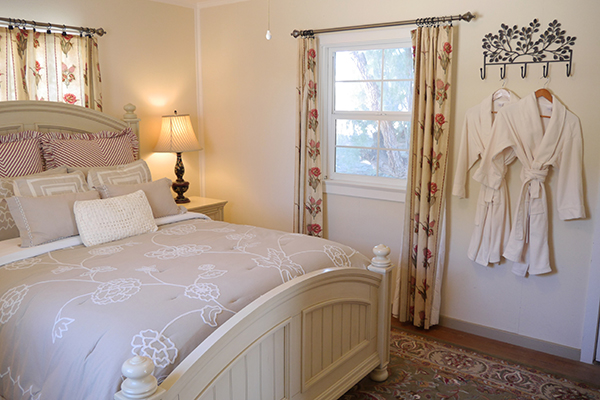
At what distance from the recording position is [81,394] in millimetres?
1672

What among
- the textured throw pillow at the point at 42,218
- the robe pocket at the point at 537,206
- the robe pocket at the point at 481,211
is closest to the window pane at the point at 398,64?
the robe pocket at the point at 481,211

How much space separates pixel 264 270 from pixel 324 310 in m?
0.33

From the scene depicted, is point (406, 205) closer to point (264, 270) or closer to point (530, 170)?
point (530, 170)

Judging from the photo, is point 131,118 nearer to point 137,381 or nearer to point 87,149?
point 87,149

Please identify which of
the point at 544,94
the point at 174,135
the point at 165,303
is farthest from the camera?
the point at 174,135

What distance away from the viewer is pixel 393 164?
3666 mm

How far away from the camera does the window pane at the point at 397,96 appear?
3529 millimetres

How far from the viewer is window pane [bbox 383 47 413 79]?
349 centimetres

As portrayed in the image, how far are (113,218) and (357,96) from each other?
1984mm

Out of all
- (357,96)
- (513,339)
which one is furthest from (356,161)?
(513,339)

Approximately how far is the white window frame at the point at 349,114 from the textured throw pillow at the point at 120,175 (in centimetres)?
138

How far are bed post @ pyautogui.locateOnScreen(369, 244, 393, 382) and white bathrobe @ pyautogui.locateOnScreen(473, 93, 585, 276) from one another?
0.90m

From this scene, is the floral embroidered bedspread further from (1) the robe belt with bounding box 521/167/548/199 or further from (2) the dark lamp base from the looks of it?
(2) the dark lamp base

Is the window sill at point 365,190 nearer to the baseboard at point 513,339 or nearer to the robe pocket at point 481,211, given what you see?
the robe pocket at point 481,211
